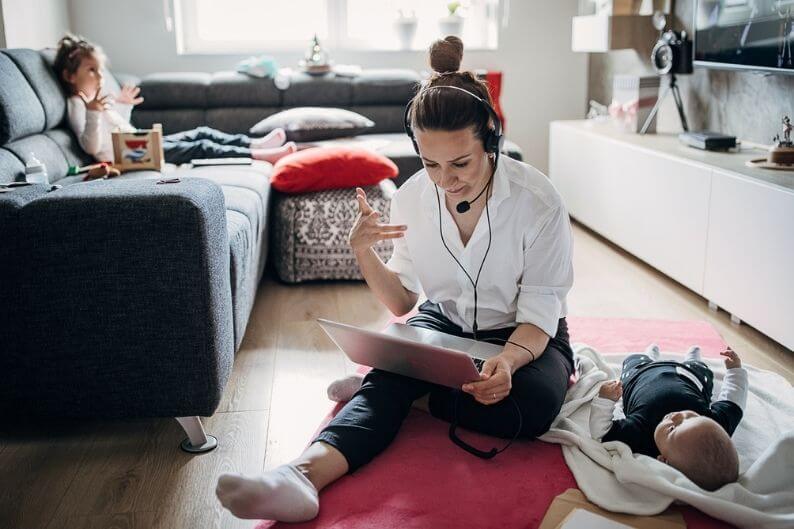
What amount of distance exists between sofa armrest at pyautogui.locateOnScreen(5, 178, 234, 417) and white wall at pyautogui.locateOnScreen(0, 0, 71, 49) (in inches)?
83.5

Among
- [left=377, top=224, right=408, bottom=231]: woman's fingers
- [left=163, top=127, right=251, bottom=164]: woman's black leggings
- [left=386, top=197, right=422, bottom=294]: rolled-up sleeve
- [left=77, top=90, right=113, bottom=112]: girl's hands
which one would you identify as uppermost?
[left=77, top=90, right=113, bottom=112]: girl's hands

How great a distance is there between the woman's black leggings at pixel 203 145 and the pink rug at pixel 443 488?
2.11 metres

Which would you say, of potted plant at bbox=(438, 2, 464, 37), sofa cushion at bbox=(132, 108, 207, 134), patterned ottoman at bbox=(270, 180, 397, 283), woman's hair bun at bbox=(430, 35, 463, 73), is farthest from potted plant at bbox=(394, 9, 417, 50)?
woman's hair bun at bbox=(430, 35, 463, 73)

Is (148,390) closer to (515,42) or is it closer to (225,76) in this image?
(225,76)

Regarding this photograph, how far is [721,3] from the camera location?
10.4 feet

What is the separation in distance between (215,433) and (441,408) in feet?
1.81

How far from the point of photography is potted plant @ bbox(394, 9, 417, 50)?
4859 mm

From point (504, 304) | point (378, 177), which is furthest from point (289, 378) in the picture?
point (378, 177)

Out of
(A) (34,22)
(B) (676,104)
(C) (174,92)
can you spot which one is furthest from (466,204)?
(A) (34,22)

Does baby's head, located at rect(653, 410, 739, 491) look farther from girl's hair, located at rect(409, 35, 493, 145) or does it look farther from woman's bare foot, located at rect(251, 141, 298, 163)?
woman's bare foot, located at rect(251, 141, 298, 163)

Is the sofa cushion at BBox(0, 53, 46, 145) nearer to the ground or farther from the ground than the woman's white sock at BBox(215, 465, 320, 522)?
farther from the ground

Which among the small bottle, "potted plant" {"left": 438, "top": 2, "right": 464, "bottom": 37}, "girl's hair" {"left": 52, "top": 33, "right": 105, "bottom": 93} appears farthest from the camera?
"potted plant" {"left": 438, "top": 2, "right": 464, "bottom": 37}

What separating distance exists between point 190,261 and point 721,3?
96.1 inches

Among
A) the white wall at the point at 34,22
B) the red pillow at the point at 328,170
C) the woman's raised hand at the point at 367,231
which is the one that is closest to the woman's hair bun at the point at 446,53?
the woman's raised hand at the point at 367,231
